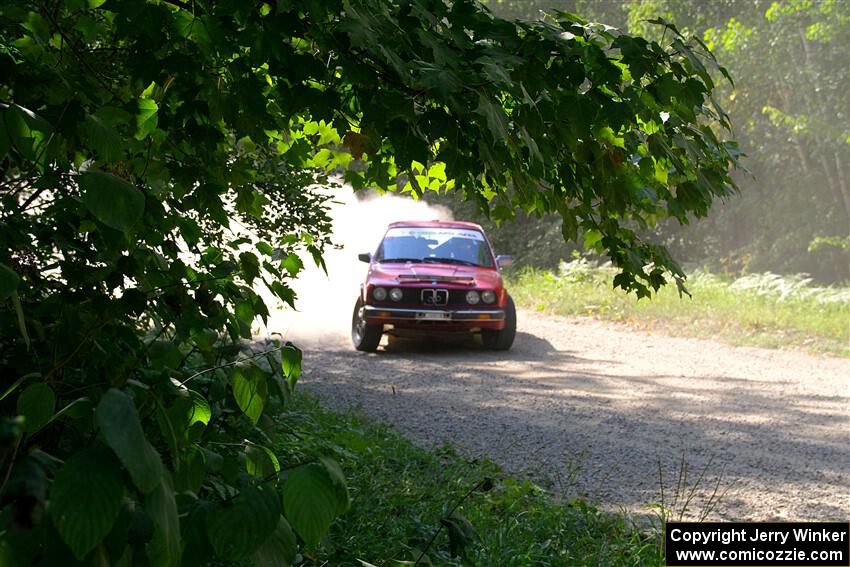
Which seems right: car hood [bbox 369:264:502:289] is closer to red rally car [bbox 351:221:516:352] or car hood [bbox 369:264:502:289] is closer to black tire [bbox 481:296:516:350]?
red rally car [bbox 351:221:516:352]

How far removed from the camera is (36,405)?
1505mm

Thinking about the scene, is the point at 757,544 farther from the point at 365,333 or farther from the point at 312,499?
the point at 365,333

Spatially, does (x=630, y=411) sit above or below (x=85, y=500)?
below

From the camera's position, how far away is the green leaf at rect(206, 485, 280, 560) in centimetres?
133

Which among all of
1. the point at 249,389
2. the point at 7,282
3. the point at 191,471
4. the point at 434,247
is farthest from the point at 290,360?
the point at 434,247

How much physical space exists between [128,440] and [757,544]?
171 inches

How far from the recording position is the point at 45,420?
59.4 inches

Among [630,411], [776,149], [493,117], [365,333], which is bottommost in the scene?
[630,411]

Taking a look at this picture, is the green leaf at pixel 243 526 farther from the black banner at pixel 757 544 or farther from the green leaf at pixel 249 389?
the black banner at pixel 757 544

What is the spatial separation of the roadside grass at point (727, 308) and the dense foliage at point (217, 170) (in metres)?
9.40

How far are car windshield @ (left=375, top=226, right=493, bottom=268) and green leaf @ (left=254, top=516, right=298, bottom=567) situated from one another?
11491 millimetres

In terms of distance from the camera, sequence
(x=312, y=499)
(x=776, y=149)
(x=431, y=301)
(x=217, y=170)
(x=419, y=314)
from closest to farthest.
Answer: (x=312, y=499)
(x=217, y=170)
(x=419, y=314)
(x=431, y=301)
(x=776, y=149)

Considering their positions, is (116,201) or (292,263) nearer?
(116,201)

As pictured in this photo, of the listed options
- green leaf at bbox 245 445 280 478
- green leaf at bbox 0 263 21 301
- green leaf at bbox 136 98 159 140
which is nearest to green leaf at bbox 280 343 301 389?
green leaf at bbox 245 445 280 478
